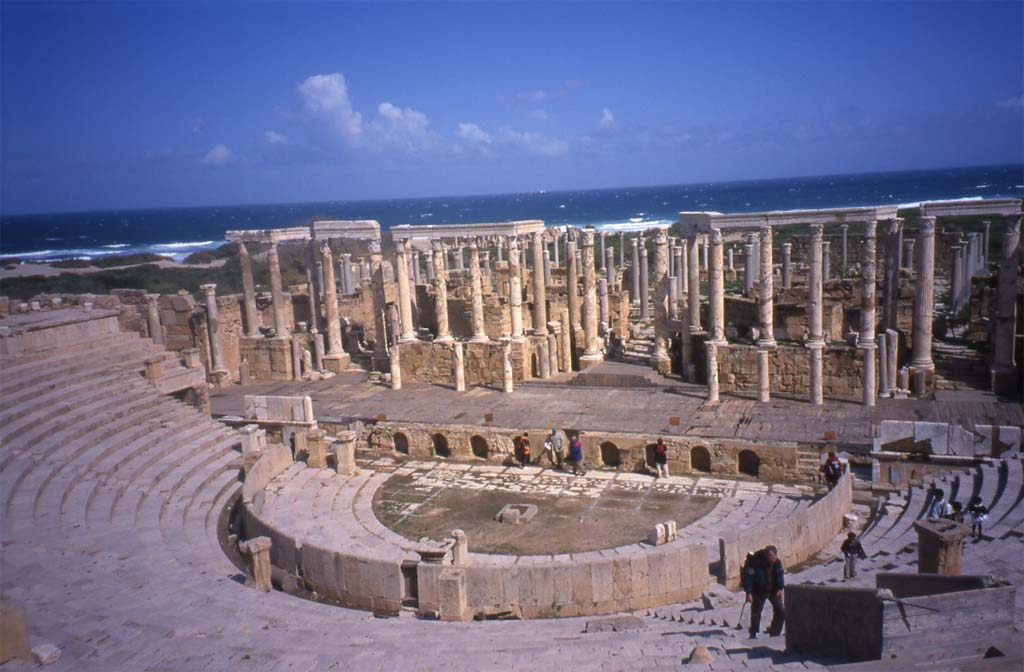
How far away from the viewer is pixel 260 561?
13406mm

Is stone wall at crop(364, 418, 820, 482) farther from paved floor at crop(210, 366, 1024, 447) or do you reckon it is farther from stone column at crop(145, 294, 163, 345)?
stone column at crop(145, 294, 163, 345)

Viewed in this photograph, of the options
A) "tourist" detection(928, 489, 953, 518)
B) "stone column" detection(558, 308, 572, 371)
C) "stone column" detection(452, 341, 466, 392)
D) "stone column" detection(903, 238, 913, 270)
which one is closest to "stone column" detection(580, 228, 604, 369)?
"stone column" detection(558, 308, 572, 371)

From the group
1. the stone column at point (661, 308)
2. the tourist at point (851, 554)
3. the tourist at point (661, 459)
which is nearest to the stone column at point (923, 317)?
the stone column at point (661, 308)

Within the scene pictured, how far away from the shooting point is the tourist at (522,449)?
20.0 m

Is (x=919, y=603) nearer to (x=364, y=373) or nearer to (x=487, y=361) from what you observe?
(x=487, y=361)

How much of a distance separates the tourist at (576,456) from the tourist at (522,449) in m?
1.14

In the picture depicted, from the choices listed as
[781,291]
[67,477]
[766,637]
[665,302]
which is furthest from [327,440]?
[781,291]

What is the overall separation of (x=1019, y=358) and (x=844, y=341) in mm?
5095

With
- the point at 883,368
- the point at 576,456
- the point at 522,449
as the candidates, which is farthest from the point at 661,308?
the point at 576,456

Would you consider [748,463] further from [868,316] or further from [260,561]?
[260,561]

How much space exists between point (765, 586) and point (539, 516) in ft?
21.8

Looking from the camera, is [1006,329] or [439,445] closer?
[439,445]

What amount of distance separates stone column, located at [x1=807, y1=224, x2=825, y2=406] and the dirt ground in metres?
6.46

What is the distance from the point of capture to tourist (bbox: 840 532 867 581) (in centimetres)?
1270
